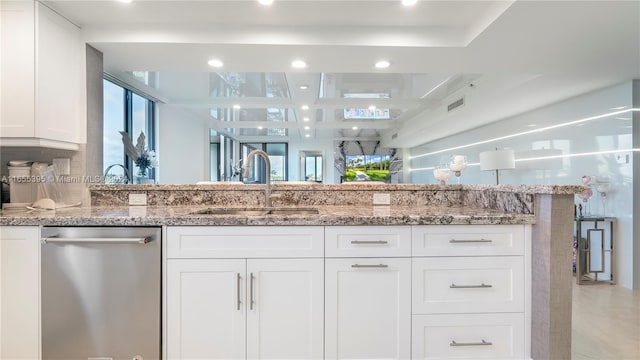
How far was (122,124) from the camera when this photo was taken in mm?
3730

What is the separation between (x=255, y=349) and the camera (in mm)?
1433

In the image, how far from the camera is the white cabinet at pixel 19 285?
143 centimetres

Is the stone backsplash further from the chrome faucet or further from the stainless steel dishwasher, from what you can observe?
the stainless steel dishwasher

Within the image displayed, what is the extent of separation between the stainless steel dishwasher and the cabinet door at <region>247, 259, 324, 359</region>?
18.7 inches

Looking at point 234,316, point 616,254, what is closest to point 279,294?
point 234,316

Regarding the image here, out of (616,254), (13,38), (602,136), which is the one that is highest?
(13,38)

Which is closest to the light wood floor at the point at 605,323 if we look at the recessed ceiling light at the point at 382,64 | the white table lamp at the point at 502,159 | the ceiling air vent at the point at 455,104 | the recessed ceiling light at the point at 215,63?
the white table lamp at the point at 502,159

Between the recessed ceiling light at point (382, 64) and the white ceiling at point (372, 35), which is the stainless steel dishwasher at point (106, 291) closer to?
the white ceiling at point (372, 35)

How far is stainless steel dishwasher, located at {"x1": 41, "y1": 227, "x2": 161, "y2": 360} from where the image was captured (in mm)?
1416

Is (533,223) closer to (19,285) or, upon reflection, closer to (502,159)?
(19,285)

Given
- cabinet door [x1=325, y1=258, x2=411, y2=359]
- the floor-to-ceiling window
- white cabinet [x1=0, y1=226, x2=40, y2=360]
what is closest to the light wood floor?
cabinet door [x1=325, y1=258, x2=411, y2=359]

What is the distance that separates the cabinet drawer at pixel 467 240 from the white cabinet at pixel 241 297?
53 centimetres

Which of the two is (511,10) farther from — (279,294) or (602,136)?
(602,136)

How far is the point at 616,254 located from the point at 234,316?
170 inches
